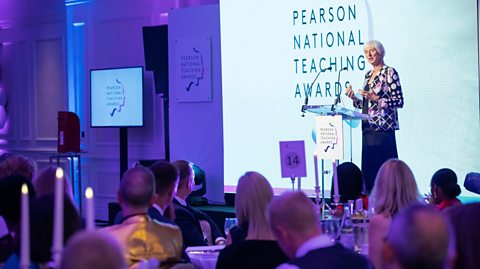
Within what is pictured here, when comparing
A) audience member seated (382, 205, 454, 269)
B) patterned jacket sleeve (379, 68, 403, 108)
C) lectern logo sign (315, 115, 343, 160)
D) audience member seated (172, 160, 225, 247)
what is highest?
patterned jacket sleeve (379, 68, 403, 108)

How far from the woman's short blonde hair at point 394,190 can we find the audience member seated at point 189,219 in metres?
1.16

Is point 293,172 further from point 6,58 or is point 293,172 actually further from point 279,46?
point 6,58

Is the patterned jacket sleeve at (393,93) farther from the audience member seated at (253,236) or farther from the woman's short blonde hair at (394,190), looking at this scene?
the audience member seated at (253,236)

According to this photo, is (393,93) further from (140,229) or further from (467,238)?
(467,238)

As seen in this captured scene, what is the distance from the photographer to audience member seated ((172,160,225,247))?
A: 4.66m

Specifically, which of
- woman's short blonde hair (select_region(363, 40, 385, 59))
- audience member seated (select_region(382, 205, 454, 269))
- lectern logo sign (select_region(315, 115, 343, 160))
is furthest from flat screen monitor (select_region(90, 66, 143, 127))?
audience member seated (select_region(382, 205, 454, 269))

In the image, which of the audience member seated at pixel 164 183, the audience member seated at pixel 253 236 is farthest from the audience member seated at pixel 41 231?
the audience member seated at pixel 164 183

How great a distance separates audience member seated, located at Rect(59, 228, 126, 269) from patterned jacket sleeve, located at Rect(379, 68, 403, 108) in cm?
588

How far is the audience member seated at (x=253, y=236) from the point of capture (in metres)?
3.41

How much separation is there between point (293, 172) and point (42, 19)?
26.8 feet

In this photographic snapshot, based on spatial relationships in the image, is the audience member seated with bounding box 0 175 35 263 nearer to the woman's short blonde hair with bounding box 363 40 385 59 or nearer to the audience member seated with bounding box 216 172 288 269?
the audience member seated with bounding box 216 172 288 269

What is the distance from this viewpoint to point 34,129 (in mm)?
11906

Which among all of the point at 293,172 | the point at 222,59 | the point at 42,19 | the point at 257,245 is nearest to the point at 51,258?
the point at 257,245

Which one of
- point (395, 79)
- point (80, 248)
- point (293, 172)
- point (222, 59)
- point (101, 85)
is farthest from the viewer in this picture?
point (101, 85)
